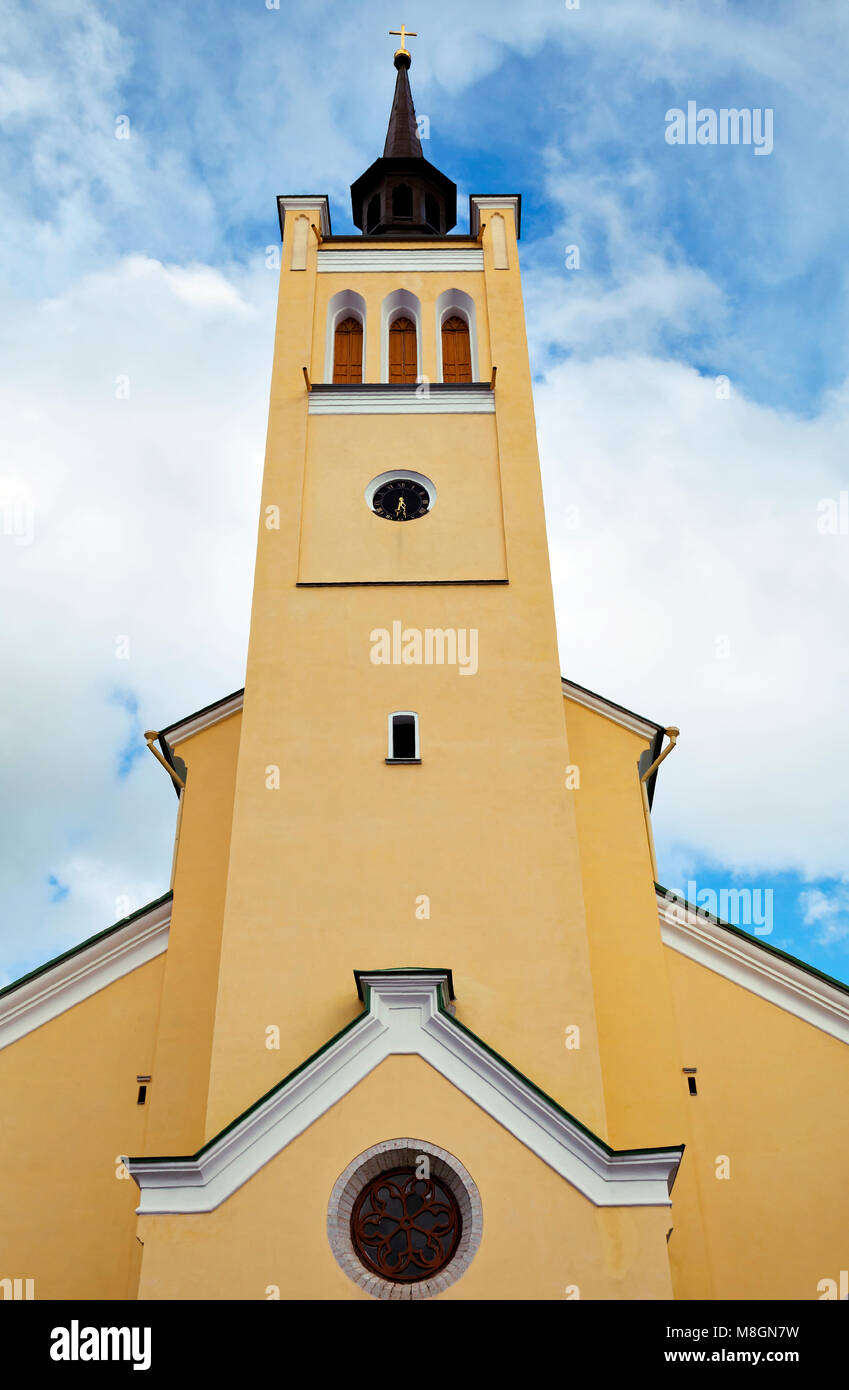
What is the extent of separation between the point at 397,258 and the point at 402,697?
9370mm

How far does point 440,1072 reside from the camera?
11.7 metres

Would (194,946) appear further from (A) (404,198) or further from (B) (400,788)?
(A) (404,198)

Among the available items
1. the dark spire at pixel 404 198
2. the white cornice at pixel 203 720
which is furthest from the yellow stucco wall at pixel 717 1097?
the dark spire at pixel 404 198

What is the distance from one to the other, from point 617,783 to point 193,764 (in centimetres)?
588

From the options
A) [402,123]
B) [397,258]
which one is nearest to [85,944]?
[397,258]

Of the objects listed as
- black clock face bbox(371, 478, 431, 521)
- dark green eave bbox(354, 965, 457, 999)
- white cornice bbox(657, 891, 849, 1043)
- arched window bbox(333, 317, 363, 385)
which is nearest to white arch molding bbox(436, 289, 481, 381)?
arched window bbox(333, 317, 363, 385)

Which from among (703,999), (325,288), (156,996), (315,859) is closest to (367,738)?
(315,859)

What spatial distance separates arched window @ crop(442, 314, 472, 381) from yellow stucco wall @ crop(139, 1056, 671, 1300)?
39.4 ft

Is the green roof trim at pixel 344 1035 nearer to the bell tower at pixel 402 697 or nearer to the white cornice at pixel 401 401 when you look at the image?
the bell tower at pixel 402 697

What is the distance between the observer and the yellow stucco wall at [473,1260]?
35.2 feet

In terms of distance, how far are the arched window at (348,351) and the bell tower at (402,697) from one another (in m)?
0.04

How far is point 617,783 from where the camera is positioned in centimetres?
1636

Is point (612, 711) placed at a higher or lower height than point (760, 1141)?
higher
